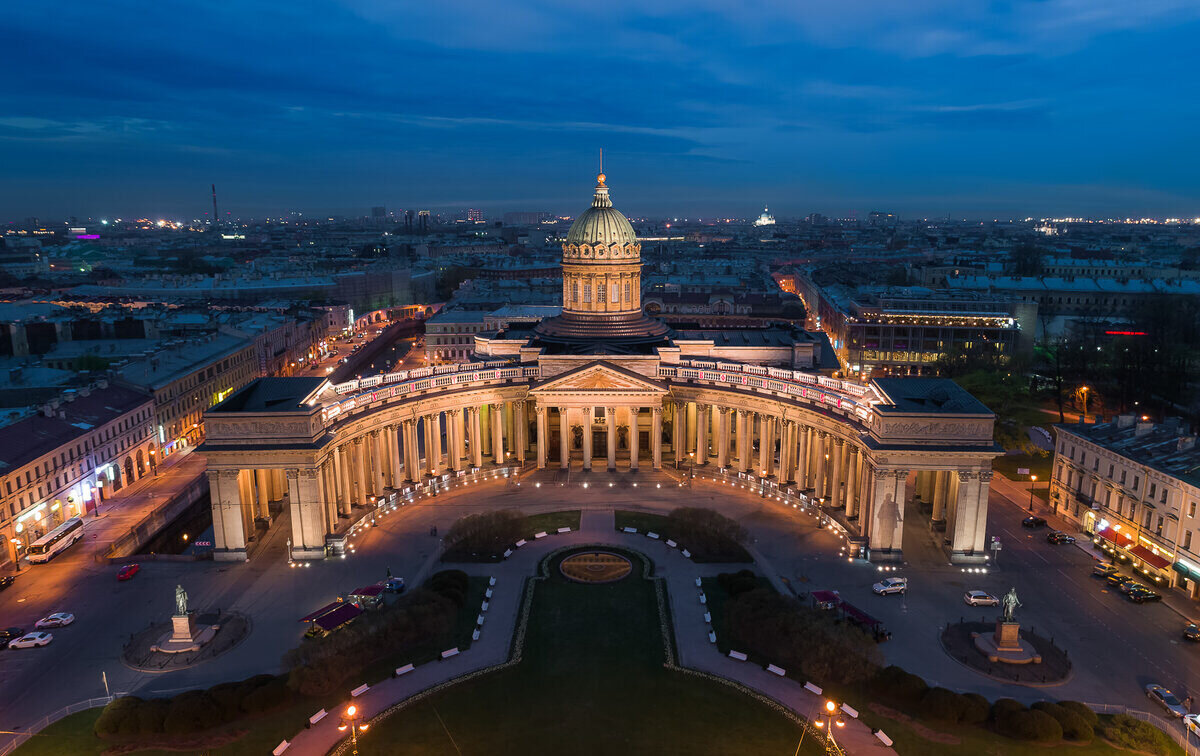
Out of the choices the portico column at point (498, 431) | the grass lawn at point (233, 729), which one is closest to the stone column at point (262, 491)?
the portico column at point (498, 431)

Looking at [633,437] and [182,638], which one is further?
[633,437]

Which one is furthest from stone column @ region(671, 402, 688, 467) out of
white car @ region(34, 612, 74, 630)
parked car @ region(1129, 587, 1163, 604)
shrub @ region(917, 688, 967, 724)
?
white car @ region(34, 612, 74, 630)

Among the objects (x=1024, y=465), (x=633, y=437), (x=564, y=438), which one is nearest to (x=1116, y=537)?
(x=1024, y=465)

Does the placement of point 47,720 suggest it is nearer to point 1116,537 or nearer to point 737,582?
point 737,582

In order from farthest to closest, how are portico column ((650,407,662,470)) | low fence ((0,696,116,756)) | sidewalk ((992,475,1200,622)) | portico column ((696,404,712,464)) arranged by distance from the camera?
portico column ((696,404,712,464)), portico column ((650,407,662,470)), sidewalk ((992,475,1200,622)), low fence ((0,696,116,756))

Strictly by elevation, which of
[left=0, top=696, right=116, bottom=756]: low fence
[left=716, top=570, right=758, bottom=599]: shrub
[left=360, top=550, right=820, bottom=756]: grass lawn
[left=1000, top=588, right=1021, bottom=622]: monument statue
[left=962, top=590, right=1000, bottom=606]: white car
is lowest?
[left=360, top=550, right=820, bottom=756]: grass lawn

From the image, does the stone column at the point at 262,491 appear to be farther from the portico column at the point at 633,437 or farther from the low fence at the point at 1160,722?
the low fence at the point at 1160,722

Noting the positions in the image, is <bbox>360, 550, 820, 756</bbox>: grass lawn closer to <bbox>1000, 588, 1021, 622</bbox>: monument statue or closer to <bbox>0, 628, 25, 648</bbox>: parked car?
<bbox>1000, 588, 1021, 622</bbox>: monument statue
